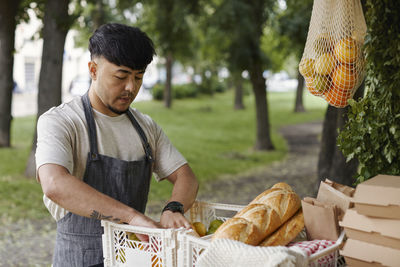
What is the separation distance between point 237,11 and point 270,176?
3.58 meters

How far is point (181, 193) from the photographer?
8.93ft

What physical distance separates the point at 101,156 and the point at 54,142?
29 cm

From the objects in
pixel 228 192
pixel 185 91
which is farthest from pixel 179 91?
pixel 228 192

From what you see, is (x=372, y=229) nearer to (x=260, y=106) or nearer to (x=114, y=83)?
(x=114, y=83)

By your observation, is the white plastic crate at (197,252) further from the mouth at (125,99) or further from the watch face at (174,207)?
the mouth at (125,99)

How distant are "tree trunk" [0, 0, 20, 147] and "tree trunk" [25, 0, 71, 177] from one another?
1.95 m

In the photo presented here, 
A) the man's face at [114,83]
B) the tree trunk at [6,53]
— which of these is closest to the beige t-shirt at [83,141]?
the man's face at [114,83]

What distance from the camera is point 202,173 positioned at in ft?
33.4

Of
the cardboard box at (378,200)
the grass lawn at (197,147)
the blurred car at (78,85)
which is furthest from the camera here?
the blurred car at (78,85)

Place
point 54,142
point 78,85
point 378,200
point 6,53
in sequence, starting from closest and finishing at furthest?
1. point 378,200
2. point 54,142
3. point 6,53
4. point 78,85

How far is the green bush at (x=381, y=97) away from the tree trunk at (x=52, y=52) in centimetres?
693

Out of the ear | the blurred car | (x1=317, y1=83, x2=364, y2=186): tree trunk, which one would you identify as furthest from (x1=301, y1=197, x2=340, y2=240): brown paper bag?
the blurred car

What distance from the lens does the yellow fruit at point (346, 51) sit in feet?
8.42

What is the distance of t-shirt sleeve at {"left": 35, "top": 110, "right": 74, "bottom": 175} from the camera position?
7.58ft
